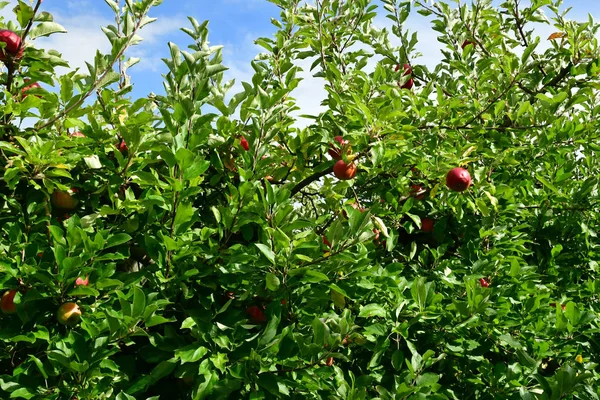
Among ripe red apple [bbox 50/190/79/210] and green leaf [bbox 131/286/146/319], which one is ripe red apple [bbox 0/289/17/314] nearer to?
ripe red apple [bbox 50/190/79/210]

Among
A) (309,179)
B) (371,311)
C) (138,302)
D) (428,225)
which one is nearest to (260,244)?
(138,302)

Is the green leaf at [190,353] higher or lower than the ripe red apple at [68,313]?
lower

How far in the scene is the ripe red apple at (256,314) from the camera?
7.44 ft

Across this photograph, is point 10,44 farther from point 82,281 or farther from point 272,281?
point 272,281

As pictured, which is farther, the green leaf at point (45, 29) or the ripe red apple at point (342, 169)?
the ripe red apple at point (342, 169)

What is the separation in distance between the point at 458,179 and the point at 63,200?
1.83 m

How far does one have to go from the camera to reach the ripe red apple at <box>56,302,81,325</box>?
6.41ft

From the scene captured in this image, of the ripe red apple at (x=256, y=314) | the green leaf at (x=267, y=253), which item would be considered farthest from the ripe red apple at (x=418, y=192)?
the green leaf at (x=267, y=253)

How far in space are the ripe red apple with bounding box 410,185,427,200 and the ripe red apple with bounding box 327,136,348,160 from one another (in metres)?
0.49

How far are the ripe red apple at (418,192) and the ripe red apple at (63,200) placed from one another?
169cm

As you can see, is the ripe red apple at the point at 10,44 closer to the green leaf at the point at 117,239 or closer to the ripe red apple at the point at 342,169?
the green leaf at the point at 117,239

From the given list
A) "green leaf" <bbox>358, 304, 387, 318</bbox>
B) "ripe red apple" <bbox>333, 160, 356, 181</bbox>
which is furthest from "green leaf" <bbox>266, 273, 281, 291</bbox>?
"ripe red apple" <bbox>333, 160, 356, 181</bbox>

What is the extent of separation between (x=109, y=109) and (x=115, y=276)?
830 millimetres

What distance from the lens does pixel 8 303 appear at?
82.0 inches
